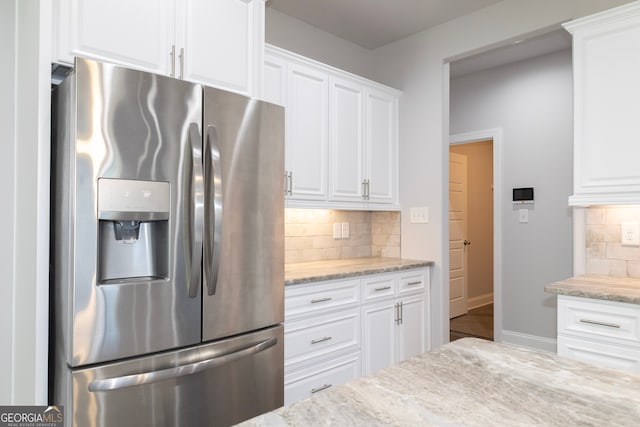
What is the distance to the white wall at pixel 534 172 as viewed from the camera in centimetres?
377

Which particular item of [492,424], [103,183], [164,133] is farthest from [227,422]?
[492,424]

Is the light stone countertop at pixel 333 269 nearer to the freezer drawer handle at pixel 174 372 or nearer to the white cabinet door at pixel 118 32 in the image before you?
the freezer drawer handle at pixel 174 372

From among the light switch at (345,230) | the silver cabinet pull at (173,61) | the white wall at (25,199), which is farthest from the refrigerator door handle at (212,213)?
the light switch at (345,230)

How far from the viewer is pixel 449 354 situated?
1.01m

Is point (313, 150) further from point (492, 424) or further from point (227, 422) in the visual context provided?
point (492, 424)

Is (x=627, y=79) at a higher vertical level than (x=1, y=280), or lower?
higher

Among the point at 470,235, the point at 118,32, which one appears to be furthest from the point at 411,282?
the point at 470,235

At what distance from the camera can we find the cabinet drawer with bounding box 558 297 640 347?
1.94 metres

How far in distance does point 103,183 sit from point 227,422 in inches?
41.9

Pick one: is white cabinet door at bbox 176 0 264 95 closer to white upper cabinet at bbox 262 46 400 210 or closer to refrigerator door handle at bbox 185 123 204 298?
white upper cabinet at bbox 262 46 400 210

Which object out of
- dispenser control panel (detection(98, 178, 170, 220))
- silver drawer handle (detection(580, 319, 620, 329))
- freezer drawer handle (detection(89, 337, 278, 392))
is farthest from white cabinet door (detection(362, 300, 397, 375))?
dispenser control panel (detection(98, 178, 170, 220))

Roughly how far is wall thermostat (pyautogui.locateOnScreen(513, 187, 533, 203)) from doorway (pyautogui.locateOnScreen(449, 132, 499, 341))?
85 centimetres

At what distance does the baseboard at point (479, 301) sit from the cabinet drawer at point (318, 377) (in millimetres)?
3573

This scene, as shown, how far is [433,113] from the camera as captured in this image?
10.6 ft
